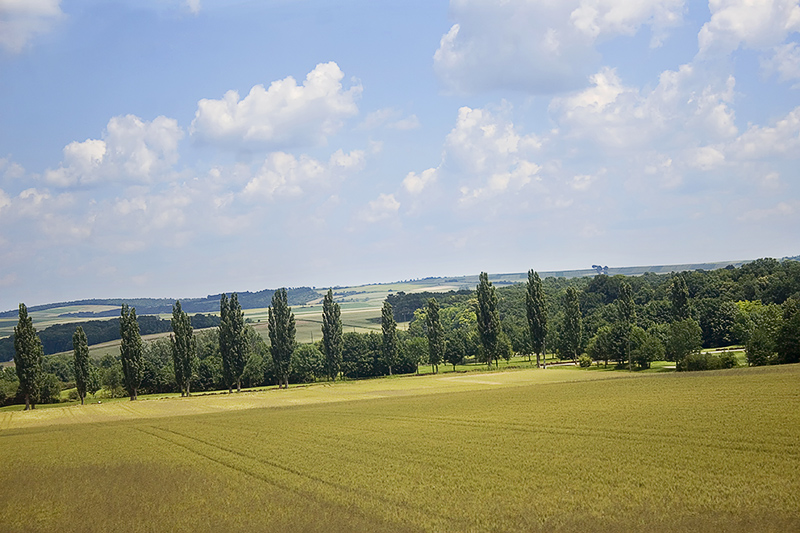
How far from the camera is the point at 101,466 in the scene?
3294 centimetres

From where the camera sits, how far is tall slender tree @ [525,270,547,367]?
109250mm

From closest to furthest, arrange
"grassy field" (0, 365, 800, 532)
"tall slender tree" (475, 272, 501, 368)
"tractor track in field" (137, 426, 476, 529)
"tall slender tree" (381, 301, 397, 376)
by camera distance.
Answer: "grassy field" (0, 365, 800, 532), "tractor track in field" (137, 426, 476, 529), "tall slender tree" (475, 272, 501, 368), "tall slender tree" (381, 301, 397, 376)

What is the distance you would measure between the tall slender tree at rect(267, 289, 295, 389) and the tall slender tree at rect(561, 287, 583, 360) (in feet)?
175

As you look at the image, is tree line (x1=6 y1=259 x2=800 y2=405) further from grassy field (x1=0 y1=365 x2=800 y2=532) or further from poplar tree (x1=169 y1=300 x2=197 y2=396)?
grassy field (x1=0 y1=365 x2=800 y2=532)

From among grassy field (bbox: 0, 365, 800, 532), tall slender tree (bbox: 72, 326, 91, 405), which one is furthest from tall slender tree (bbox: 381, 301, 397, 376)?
grassy field (bbox: 0, 365, 800, 532)

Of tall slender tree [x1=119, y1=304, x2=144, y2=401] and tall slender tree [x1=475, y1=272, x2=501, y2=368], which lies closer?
tall slender tree [x1=119, y1=304, x2=144, y2=401]

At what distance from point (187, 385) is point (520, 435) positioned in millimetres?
77363

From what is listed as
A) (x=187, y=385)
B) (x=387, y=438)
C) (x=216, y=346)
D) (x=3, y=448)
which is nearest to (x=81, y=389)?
(x=187, y=385)

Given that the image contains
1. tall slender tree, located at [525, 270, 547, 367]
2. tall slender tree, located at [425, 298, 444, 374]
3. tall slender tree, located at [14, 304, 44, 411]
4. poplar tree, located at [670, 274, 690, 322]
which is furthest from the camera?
tall slender tree, located at [425, 298, 444, 374]

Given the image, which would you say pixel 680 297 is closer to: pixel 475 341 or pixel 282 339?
pixel 475 341

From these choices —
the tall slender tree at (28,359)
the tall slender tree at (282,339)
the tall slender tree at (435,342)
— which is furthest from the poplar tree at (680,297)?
the tall slender tree at (28,359)

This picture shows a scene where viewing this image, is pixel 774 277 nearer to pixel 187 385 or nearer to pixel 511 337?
pixel 511 337

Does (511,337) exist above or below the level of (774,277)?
below

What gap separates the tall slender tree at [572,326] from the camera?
115125 mm
